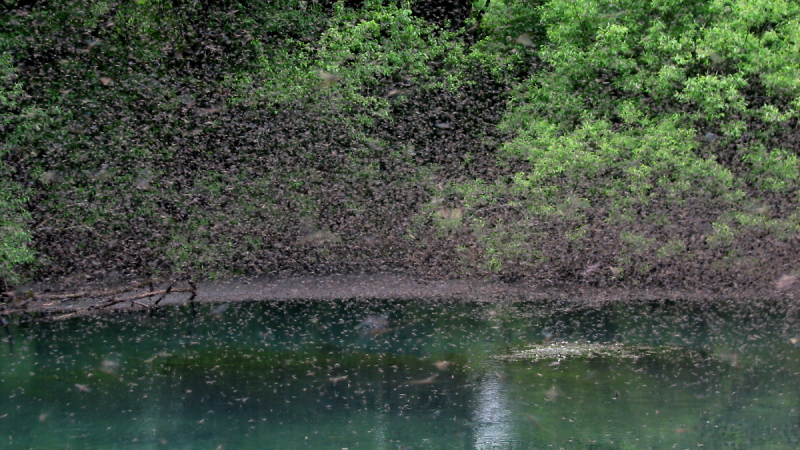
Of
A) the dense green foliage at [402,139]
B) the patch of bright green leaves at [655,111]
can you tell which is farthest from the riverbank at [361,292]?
the patch of bright green leaves at [655,111]

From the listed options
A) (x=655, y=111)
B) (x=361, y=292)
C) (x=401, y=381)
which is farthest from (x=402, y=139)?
(x=401, y=381)

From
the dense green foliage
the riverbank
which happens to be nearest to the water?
the riverbank

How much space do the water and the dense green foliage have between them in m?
3.17

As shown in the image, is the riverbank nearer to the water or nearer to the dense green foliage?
the dense green foliage

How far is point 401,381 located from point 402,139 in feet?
30.6

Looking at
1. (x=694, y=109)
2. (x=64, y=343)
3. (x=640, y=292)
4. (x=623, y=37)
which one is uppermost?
(x=623, y=37)

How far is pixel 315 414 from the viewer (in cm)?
598

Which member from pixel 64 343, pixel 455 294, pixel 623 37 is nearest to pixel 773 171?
pixel 623 37

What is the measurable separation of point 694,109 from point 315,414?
389 inches

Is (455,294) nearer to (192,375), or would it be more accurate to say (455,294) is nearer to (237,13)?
(192,375)

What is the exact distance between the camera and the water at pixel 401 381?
5562 mm

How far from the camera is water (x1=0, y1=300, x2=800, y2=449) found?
556cm

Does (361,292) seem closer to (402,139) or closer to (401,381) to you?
(402,139)

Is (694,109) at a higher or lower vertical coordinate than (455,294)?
higher
